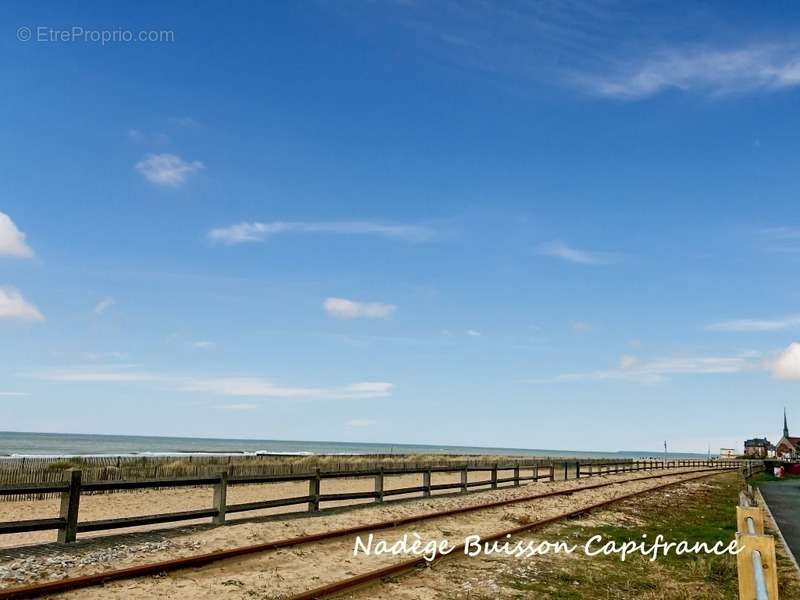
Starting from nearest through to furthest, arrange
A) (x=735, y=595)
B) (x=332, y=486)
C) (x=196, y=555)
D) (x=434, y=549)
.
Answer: (x=735, y=595)
(x=196, y=555)
(x=434, y=549)
(x=332, y=486)

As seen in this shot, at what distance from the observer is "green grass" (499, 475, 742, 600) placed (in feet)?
34.9

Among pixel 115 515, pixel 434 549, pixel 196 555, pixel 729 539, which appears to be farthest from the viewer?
pixel 115 515

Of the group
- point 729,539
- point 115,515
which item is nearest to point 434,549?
point 729,539

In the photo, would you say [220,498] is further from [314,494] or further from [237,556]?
[237,556]

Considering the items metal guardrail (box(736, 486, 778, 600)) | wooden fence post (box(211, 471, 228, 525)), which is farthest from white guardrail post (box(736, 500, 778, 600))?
wooden fence post (box(211, 471, 228, 525))

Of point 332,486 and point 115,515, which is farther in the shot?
point 332,486

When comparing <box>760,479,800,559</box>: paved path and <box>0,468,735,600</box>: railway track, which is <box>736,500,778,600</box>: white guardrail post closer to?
<box>0,468,735,600</box>: railway track

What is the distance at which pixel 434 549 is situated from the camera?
13328 mm

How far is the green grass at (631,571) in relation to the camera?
10.6 m

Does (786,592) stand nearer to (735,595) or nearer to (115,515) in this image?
(735,595)

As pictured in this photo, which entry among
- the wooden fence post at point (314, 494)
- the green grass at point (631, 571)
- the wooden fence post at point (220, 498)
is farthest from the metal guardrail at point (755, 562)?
the wooden fence post at point (314, 494)

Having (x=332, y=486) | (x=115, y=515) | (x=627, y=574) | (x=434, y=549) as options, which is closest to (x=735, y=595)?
(x=627, y=574)

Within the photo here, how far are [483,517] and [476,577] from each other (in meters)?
7.96

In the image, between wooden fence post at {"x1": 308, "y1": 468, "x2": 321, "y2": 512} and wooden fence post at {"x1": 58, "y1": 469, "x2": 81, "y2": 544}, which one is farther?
wooden fence post at {"x1": 308, "y1": 468, "x2": 321, "y2": 512}
